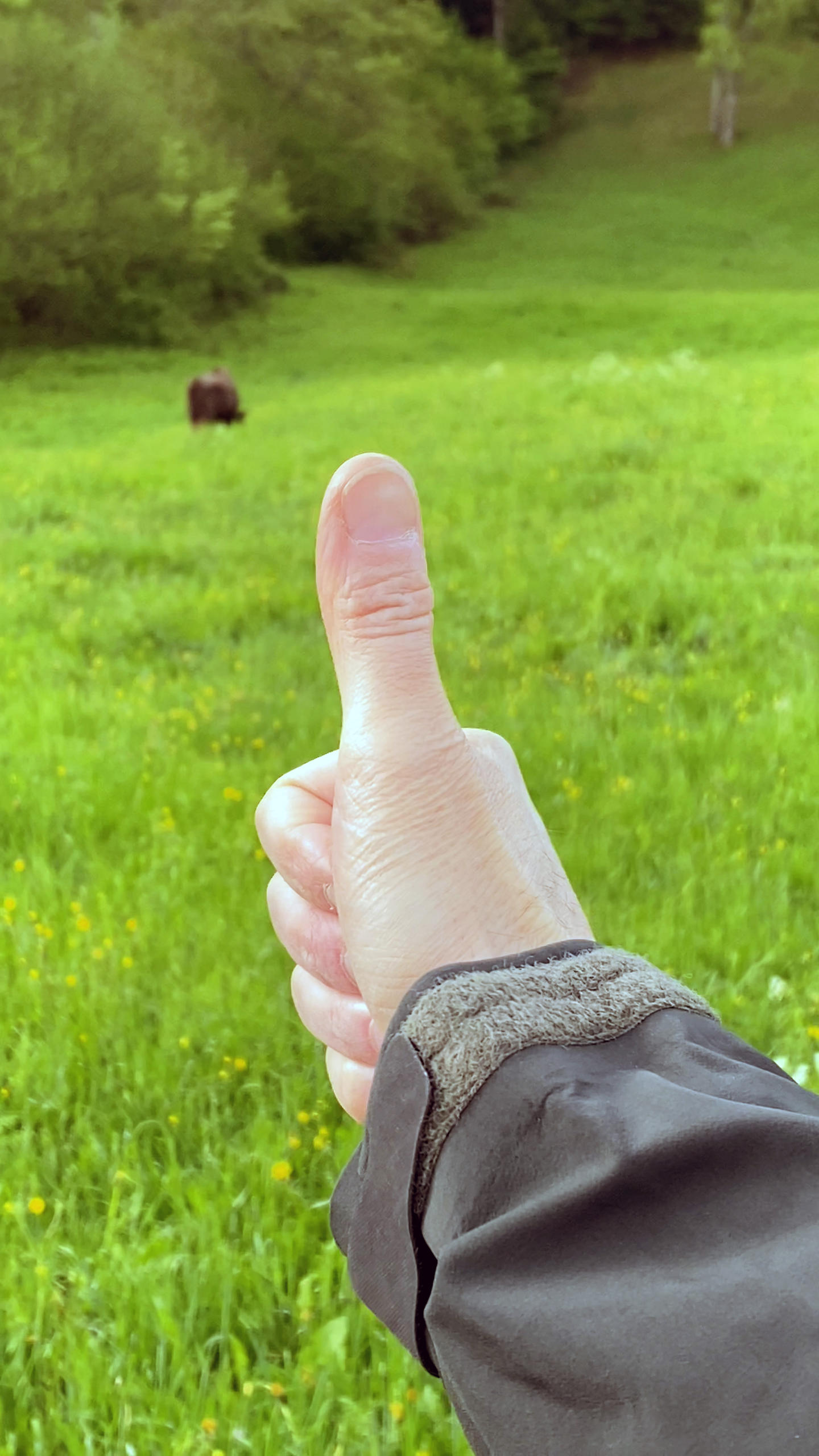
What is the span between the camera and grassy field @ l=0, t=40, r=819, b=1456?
1669 millimetres

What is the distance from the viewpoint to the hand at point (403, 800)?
1.38 metres

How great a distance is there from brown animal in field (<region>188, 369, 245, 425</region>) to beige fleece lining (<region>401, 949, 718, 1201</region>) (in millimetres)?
11616

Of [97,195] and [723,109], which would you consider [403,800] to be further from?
[723,109]

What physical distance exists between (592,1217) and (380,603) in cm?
88

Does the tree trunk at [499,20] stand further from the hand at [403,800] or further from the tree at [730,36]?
the hand at [403,800]

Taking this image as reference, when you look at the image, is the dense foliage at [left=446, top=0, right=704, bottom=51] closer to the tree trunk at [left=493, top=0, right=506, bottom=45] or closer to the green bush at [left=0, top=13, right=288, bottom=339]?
the tree trunk at [left=493, top=0, right=506, bottom=45]

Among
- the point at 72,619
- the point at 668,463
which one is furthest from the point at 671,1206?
the point at 668,463

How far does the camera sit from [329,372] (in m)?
19.2

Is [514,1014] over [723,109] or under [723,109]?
under

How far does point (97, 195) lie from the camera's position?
71.1ft

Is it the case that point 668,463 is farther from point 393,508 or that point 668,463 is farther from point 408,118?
point 408,118

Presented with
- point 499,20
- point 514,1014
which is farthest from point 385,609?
point 499,20

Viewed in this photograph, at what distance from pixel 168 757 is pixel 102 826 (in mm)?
474

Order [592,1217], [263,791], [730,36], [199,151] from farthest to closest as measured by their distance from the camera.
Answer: [730,36], [199,151], [263,791], [592,1217]
